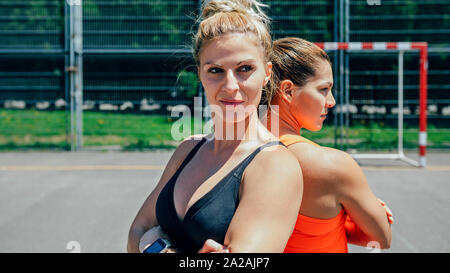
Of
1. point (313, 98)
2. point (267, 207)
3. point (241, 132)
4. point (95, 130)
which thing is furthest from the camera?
point (95, 130)

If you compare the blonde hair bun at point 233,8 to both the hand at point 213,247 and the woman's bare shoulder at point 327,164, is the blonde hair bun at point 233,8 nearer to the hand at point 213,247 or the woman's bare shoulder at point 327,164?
the woman's bare shoulder at point 327,164

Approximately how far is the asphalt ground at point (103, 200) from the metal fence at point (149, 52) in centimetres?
190

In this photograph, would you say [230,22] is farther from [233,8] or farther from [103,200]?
[103,200]

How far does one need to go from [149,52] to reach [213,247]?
30.4ft

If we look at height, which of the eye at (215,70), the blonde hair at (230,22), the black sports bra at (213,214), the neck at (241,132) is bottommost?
the black sports bra at (213,214)

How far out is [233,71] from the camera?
126 centimetres

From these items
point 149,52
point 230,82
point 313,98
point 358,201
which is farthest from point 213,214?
point 149,52

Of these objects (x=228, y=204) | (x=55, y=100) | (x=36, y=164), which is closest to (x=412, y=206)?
(x=228, y=204)

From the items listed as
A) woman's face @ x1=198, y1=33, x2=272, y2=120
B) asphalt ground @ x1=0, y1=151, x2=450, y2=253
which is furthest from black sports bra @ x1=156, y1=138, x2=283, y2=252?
asphalt ground @ x1=0, y1=151, x2=450, y2=253

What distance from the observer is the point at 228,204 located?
121 cm

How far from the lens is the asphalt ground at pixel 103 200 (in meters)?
3.90

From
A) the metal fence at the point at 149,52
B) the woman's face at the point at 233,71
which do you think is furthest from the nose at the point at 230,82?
the metal fence at the point at 149,52

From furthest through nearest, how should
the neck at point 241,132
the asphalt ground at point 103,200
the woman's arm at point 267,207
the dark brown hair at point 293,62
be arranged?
the asphalt ground at point 103,200 → the dark brown hair at point 293,62 → the neck at point 241,132 → the woman's arm at point 267,207
